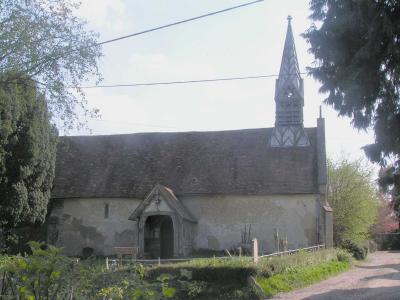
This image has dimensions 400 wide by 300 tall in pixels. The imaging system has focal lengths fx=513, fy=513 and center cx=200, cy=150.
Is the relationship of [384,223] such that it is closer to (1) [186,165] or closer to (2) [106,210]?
(1) [186,165]

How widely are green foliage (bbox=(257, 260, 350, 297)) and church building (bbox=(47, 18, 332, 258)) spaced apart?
3960 millimetres

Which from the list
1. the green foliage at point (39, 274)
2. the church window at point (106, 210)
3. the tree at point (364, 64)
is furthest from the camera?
the church window at point (106, 210)

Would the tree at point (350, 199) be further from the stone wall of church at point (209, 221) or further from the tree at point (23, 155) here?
the tree at point (23, 155)

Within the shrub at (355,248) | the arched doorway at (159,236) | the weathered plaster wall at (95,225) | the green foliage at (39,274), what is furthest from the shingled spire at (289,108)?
the green foliage at (39,274)

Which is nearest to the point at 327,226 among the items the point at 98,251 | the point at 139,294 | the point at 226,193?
the point at 226,193

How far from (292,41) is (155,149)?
39.0 feet

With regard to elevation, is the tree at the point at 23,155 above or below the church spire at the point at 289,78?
below

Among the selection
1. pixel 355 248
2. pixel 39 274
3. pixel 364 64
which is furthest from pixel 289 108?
pixel 39 274

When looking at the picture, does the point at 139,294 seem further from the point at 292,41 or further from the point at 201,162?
the point at 292,41

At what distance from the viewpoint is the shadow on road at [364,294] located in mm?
16656

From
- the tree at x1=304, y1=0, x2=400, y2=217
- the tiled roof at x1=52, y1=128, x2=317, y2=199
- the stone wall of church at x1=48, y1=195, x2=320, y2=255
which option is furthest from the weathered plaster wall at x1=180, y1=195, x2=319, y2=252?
the tree at x1=304, y1=0, x2=400, y2=217

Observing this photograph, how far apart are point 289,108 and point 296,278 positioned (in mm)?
14652

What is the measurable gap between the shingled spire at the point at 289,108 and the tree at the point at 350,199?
11.5 metres

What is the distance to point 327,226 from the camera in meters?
28.3
